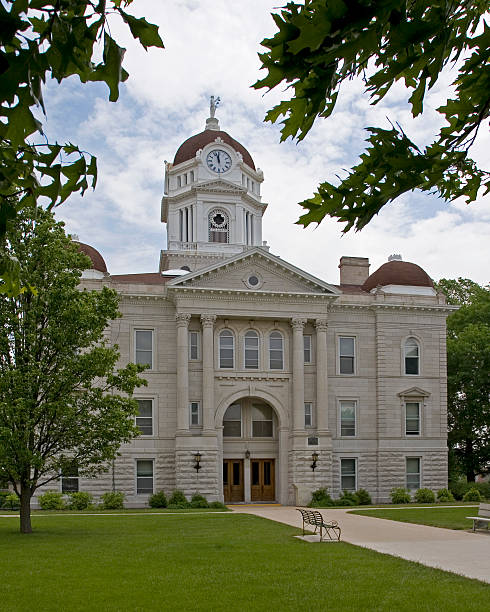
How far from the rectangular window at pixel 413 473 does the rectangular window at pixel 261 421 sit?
8.15m

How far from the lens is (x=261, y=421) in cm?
4722

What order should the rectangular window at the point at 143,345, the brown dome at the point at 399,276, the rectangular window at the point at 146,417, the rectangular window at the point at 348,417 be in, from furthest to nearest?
1. the brown dome at the point at 399,276
2. the rectangular window at the point at 348,417
3. the rectangular window at the point at 143,345
4. the rectangular window at the point at 146,417

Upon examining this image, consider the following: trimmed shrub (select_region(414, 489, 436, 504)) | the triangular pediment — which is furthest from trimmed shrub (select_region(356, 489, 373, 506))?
the triangular pediment

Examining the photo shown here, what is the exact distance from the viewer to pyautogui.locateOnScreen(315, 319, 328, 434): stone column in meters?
45.9

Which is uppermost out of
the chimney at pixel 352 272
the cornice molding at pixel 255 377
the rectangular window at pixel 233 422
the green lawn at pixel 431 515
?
the chimney at pixel 352 272

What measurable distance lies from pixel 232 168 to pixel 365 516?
28390 mm

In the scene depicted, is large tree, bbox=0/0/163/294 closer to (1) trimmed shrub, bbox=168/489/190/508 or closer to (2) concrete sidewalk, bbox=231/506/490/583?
(2) concrete sidewalk, bbox=231/506/490/583

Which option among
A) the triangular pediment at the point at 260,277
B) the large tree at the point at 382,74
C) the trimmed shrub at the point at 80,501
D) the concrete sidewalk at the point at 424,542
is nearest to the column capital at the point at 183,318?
the triangular pediment at the point at 260,277

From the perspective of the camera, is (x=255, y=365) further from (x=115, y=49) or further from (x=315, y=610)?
(x=115, y=49)

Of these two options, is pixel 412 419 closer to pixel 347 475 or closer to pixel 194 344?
pixel 347 475

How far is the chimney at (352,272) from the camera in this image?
5506cm

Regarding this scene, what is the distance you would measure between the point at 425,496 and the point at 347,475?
14.4 ft

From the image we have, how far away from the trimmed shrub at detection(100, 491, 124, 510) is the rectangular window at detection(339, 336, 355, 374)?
1440 centimetres

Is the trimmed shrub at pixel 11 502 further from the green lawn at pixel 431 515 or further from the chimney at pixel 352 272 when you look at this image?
the chimney at pixel 352 272
